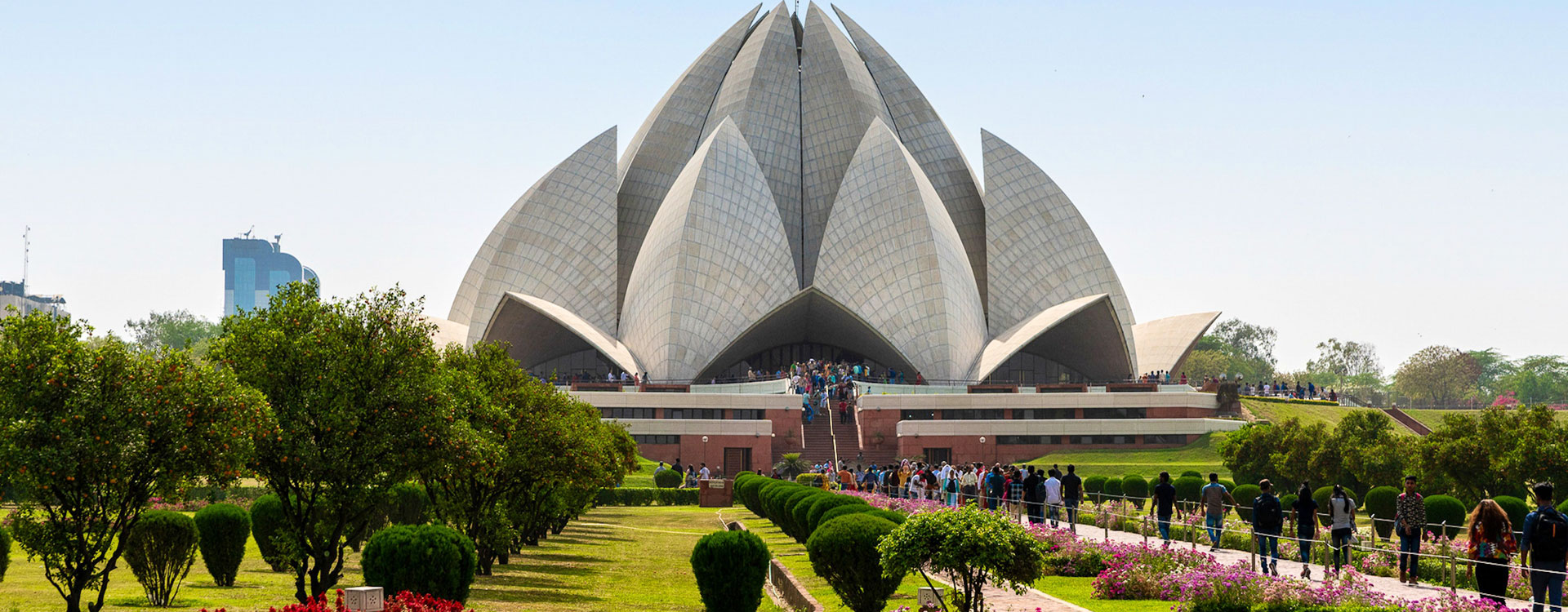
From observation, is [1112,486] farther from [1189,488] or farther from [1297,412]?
[1297,412]

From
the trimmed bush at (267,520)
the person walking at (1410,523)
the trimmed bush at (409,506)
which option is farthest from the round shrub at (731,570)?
the trimmed bush at (409,506)

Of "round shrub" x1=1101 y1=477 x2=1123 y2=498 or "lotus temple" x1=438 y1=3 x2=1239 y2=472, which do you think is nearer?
"round shrub" x1=1101 y1=477 x2=1123 y2=498

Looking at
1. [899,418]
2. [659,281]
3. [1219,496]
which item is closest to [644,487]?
[899,418]

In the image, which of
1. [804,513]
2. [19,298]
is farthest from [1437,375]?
[19,298]

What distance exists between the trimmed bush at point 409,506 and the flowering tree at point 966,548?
11.0 metres

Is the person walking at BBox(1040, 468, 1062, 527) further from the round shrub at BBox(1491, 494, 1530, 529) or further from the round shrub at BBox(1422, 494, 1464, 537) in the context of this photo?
the round shrub at BBox(1491, 494, 1530, 529)

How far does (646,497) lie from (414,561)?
910 inches

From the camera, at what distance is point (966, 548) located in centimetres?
1024

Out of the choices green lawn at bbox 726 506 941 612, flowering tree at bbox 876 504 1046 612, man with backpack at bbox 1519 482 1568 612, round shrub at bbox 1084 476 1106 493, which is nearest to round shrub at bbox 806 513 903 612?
green lawn at bbox 726 506 941 612

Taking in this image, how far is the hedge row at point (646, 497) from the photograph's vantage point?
3347 cm

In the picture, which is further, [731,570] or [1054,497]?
[1054,497]

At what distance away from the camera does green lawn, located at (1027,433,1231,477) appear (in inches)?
1387

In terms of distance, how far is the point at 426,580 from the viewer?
11117mm

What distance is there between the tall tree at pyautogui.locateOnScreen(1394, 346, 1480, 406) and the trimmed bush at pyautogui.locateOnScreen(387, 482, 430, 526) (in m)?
81.7
